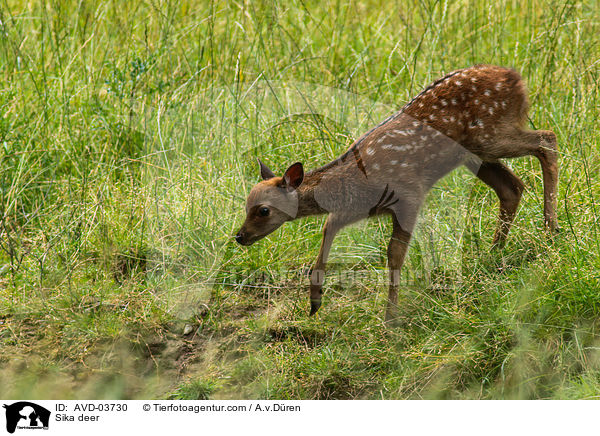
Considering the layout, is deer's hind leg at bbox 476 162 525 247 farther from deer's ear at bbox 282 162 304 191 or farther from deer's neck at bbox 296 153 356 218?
deer's ear at bbox 282 162 304 191

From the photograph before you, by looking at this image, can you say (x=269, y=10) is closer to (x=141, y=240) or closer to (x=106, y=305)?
(x=141, y=240)

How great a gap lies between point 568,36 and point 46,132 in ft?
15.2

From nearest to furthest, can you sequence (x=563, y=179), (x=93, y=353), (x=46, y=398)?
(x=46, y=398) → (x=93, y=353) → (x=563, y=179)

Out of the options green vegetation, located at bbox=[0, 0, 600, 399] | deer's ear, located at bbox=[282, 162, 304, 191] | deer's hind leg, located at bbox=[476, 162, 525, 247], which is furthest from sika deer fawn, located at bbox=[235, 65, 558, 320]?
green vegetation, located at bbox=[0, 0, 600, 399]

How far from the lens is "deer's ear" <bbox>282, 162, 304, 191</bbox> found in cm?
462

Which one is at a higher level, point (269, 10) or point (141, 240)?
point (269, 10)

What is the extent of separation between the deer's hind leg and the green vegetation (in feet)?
0.36

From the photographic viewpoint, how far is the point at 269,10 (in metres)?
7.36

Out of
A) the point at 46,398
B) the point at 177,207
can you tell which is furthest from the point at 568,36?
the point at 46,398
